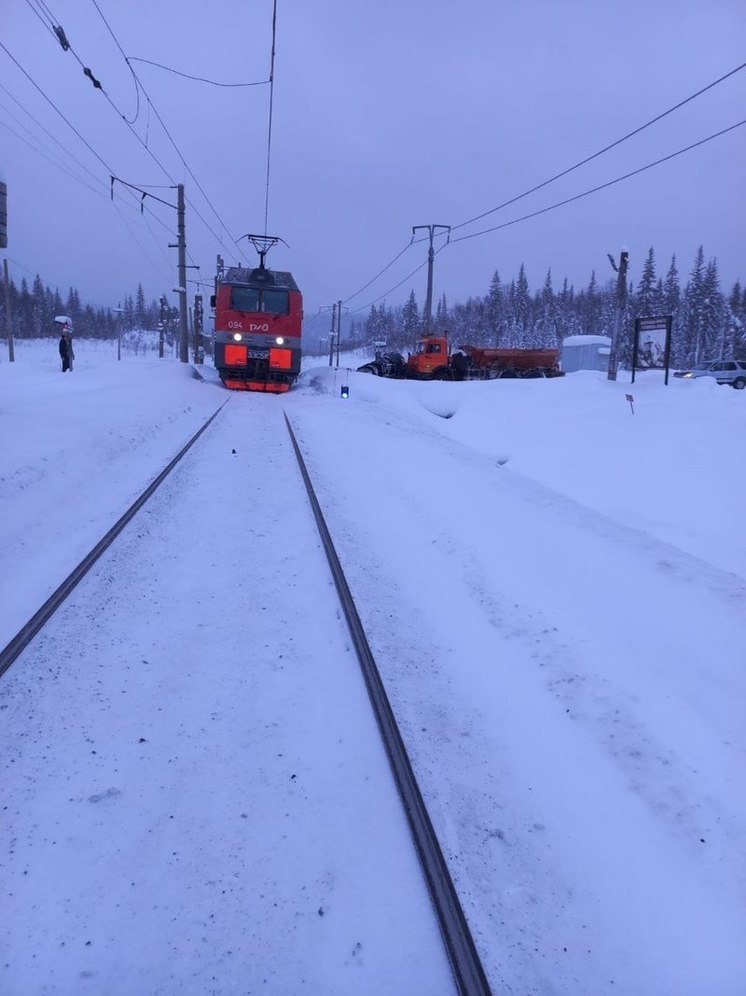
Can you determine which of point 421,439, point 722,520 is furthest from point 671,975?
point 421,439

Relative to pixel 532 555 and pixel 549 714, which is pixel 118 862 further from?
pixel 532 555

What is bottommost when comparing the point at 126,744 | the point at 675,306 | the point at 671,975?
the point at 671,975

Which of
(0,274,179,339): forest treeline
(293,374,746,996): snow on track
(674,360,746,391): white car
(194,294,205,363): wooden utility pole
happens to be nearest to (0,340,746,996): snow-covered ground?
(293,374,746,996): snow on track

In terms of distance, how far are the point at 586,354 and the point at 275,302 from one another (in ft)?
104

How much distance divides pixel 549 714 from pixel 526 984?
1766 millimetres

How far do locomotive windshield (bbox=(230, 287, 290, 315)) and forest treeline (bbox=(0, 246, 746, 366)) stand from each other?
31520 mm

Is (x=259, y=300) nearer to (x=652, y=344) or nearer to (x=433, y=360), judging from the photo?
(x=652, y=344)

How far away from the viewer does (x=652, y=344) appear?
22.5 meters

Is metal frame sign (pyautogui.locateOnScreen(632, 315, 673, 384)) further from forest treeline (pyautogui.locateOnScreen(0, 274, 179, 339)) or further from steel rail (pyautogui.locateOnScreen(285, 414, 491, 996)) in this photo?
forest treeline (pyautogui.locateOnScreen(0, 274, 179, 339))

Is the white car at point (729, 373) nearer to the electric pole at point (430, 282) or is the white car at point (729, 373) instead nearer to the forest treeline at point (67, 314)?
the electric pole at point (430, 282)

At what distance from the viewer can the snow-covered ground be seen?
7.59ft

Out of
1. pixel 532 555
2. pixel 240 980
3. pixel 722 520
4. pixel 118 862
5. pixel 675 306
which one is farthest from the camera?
pixel 675 306

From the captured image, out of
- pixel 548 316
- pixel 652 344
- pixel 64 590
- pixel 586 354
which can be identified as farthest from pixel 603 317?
pixel 64 590

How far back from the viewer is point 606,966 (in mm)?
2320
